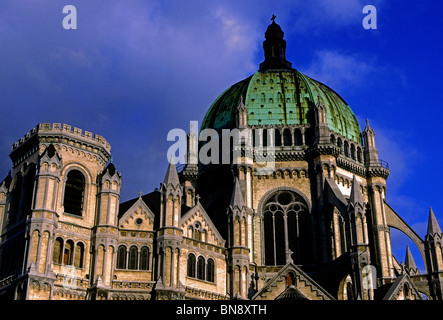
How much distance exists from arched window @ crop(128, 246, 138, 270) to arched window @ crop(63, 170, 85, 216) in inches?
194

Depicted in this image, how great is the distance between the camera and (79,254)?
4938 centimetres

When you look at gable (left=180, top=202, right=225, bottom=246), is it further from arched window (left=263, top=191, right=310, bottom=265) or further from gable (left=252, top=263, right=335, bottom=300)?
arched window (left=263, top=191, right=310, bottom=265)

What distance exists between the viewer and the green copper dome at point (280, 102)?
67.4 meters

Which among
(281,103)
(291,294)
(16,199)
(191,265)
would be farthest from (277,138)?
(16,199)

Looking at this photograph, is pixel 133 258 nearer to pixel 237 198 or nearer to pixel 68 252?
pixel 68 252

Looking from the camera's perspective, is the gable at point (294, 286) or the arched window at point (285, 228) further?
the arched window at point (285, 228)

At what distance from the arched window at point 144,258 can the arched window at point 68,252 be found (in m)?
5.30

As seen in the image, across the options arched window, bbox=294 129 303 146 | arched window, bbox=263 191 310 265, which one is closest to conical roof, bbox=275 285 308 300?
arched window, bbox=263 191 310 265

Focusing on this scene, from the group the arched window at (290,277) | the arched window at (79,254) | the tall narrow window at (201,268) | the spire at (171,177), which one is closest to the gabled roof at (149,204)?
the spire at (171,177)

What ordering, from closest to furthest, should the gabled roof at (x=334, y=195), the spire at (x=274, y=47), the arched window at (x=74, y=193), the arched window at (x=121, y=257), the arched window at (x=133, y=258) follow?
the arched window at (x=121, y=257)
the arched window at (x=133, y=258)
the arched window at (x=74, y=193)
the gabled roof at (x=334, y=195)
the spire at (x=274, y=47)

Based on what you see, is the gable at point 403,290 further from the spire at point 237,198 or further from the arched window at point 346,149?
the arched window at point 346,149

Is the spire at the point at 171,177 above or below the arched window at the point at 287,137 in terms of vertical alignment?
below

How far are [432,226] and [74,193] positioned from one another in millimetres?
32704

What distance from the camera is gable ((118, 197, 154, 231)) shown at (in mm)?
51406
